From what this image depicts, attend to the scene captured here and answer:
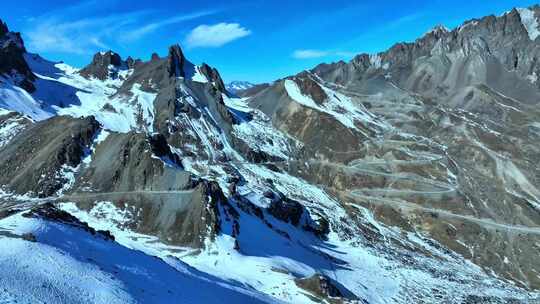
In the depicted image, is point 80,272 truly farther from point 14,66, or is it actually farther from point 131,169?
point 14,66

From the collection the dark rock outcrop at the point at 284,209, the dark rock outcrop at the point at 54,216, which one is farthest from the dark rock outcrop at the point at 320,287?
the dark rock outcrop at the point at 284,209

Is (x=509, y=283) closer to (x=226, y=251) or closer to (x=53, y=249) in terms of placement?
(x=226, y=251)

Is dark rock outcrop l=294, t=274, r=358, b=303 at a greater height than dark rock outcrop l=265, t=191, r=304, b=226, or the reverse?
dark rock outcrop l=265, t=191, r=304, b=226

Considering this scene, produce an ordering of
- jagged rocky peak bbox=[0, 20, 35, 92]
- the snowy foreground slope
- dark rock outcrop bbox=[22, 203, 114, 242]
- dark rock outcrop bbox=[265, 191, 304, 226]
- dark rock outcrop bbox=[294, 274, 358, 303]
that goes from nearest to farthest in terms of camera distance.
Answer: the snowy foreground slope < dark rock outcrop bbox=[22, 203, 114, 242] < dark rock outcrop bbox=[294, 274, 358, 303] < dark rock outcrop bbox=[265, 191, 304, 226] < jagged rocky peak bbox=[0, 20, 35, 92]

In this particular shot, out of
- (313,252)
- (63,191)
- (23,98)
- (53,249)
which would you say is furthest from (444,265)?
(23,98)

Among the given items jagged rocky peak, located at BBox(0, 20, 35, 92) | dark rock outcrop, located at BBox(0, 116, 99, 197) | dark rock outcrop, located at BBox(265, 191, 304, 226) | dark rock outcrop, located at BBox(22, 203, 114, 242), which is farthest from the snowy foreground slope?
jagged rocky peak, located at BBox(0, 20, 35, 92)

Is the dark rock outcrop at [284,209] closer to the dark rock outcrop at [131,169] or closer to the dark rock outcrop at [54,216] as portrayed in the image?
the dark rock outcrop at [131,169]

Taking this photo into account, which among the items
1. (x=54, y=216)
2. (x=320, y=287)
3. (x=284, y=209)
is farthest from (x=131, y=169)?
(x=320, y=287)

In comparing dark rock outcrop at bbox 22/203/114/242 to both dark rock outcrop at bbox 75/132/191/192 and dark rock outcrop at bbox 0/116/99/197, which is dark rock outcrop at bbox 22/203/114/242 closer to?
dark rock outcrop at bbox 75/132/191/192
